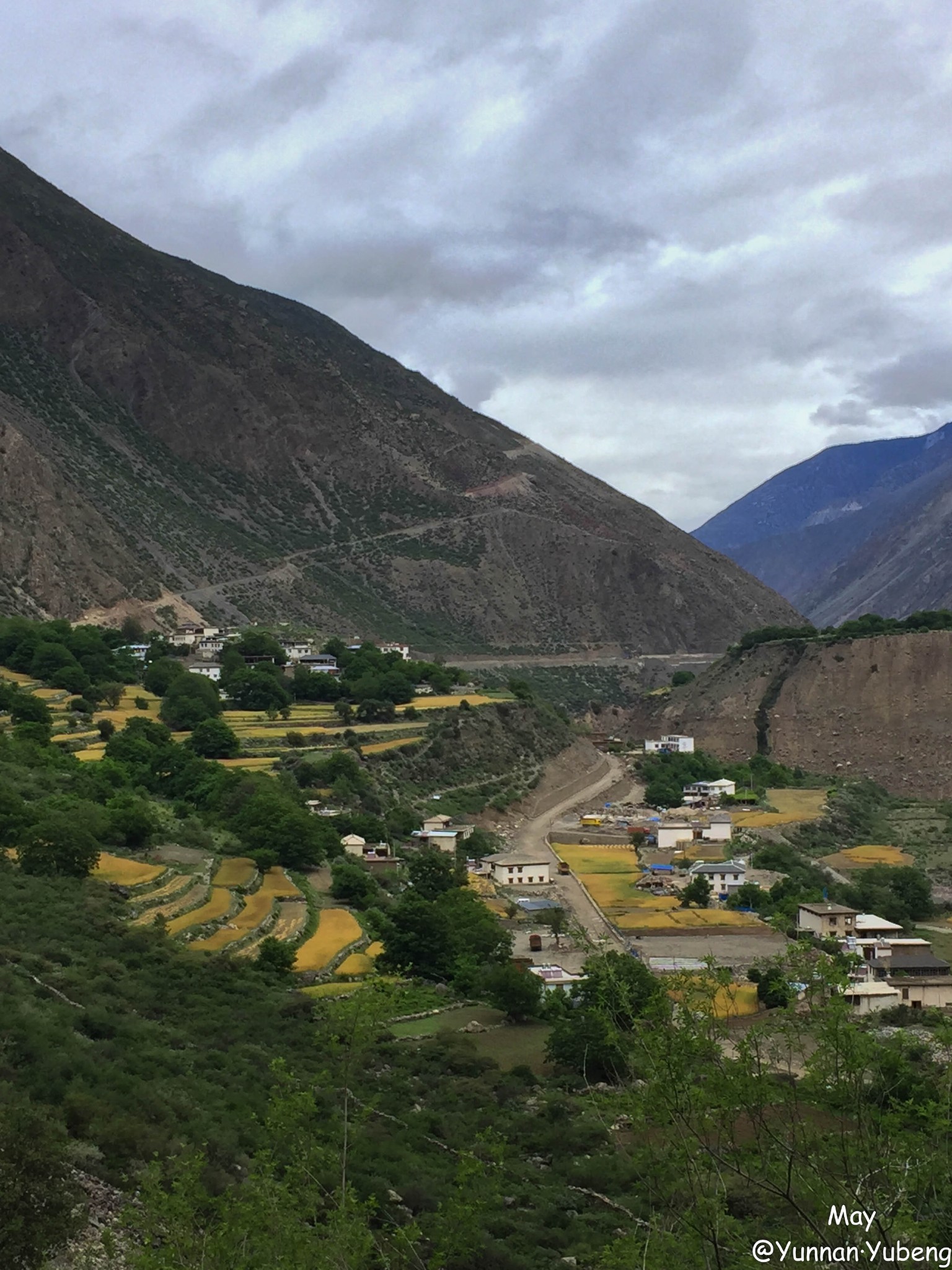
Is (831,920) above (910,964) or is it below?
above

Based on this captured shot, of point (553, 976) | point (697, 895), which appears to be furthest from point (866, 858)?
point (553, 976)

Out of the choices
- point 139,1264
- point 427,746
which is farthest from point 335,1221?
point 427,746

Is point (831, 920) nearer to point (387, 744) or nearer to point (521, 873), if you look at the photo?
point (521, 873)

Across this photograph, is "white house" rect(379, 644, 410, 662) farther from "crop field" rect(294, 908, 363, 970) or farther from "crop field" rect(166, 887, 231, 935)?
"crop field" rect(166, 887, 231, 935)

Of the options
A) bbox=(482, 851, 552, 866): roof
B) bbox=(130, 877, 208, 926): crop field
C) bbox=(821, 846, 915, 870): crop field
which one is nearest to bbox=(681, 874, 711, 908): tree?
bbox=(482, 851, 552, 866): roof

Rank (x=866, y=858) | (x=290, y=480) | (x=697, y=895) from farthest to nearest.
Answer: (x=290, y=480) → (x=866, y=858) → (x=697, y=895)

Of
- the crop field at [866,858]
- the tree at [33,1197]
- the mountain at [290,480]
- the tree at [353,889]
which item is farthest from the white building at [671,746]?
the tree at [33,1197]
